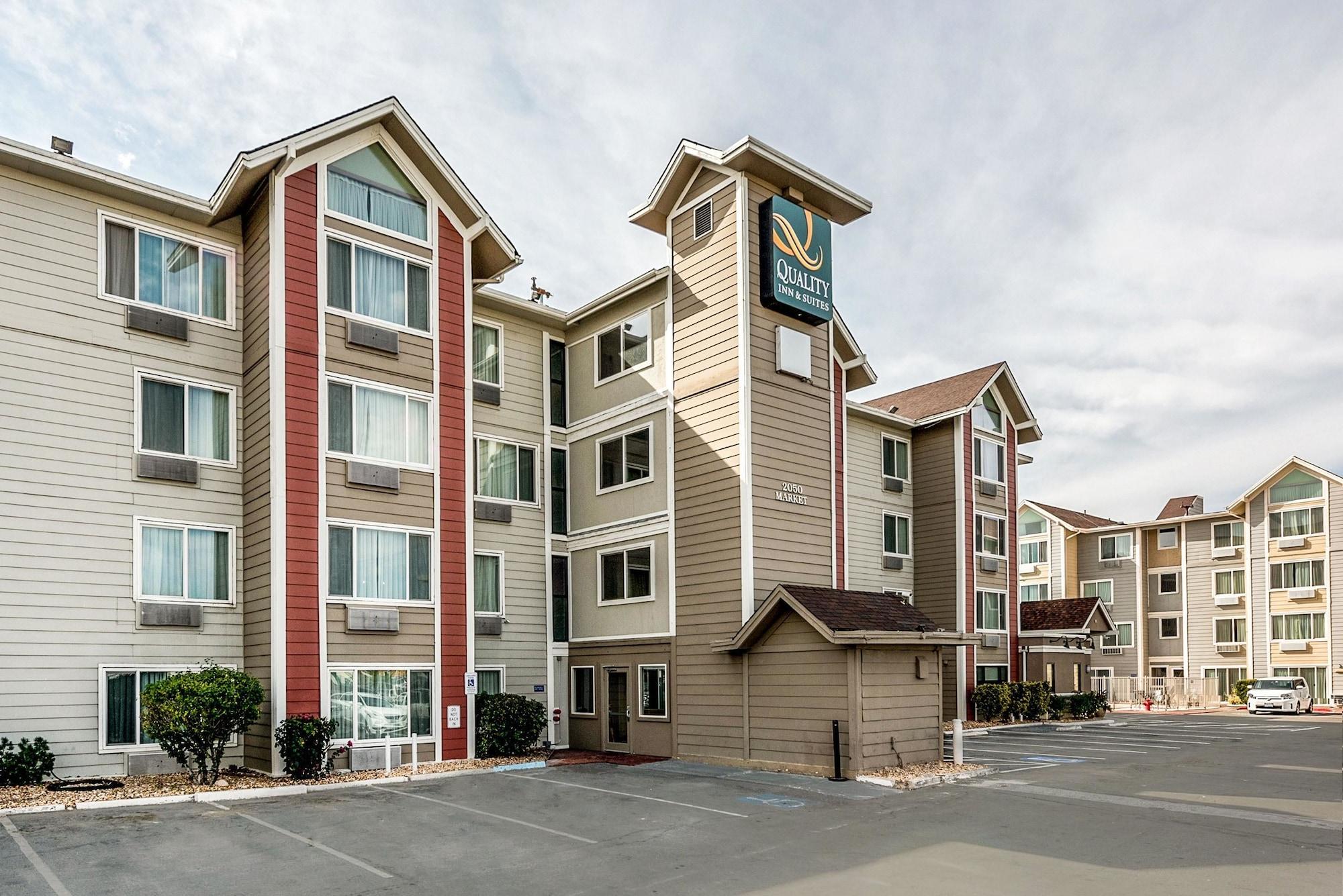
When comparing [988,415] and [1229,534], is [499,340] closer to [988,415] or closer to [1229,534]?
[988,415]

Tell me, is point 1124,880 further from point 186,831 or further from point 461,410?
point 461,410

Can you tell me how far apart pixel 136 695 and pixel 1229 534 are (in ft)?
151

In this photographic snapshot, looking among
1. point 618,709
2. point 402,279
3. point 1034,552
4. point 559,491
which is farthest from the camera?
point 1034,552

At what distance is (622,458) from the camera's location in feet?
78.9

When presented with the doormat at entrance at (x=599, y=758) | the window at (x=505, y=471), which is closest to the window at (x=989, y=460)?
the window at (x=505, y=471)

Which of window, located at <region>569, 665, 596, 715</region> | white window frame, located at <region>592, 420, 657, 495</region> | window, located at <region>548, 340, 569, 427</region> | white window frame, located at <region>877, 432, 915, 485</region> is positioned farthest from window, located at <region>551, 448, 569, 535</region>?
white window frame, located at <region>877, 432, 915, 485</region>

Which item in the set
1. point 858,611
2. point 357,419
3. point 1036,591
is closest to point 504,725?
point 357,419

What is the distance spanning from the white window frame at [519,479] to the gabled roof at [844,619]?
6.45 m

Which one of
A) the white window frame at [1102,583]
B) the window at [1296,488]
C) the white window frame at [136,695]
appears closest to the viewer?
the white window frame at [136,695]

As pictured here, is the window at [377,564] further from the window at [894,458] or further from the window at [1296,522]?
the window at [1296,522]

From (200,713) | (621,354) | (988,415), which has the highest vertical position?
(621,354)

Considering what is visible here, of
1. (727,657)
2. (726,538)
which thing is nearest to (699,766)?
(727,657)

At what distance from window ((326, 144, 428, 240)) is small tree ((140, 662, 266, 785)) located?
9.26m

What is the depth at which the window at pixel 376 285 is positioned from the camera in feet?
65.3
